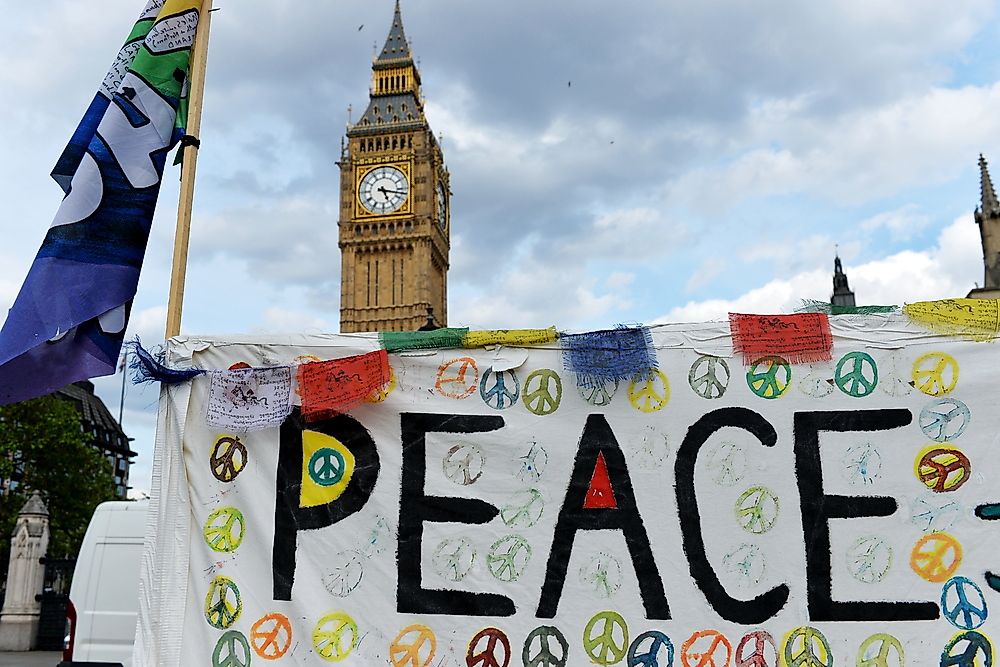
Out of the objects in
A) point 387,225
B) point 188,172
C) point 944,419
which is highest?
point 387,225

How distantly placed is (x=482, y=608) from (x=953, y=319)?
3073 millimetres

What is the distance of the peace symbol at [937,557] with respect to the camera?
14.0 feet

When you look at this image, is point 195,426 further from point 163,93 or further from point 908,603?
point 908,603

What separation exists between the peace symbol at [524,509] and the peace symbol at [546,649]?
0.55 meters

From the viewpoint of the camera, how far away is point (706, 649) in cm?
425

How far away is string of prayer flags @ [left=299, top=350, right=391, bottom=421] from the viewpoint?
470 cm

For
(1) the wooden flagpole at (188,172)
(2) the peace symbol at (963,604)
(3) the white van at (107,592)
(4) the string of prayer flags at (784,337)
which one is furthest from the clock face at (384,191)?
Answer: (2) the peace symbol at (963,604)

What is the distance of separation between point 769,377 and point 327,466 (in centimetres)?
256

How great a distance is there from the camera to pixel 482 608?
4.38 meters

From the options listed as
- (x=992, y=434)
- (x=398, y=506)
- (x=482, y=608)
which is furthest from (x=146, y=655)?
(x=992, y=434)

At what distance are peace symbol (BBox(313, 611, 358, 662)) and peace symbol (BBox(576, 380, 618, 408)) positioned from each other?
1778 mm

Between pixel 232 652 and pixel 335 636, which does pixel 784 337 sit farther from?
pixel 232 652

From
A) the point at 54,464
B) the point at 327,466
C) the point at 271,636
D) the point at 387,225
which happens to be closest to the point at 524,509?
the point at 327,466

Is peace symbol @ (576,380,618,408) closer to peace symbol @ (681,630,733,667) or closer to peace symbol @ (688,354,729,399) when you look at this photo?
peace symbol @ (688,354,729,399)
